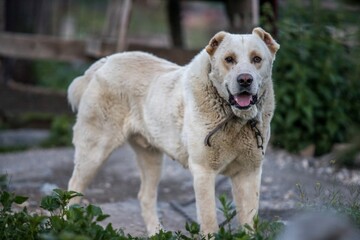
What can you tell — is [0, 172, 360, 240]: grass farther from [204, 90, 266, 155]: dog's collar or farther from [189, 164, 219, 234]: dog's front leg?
[204, 90, 266, 155]: dog's collar

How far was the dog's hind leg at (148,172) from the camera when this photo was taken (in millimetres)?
6588

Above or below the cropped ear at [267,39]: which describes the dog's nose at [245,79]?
below

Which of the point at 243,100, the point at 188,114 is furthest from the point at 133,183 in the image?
→ the point at 243,100

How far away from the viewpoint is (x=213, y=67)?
17.7ft

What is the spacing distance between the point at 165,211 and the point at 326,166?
2511 mm

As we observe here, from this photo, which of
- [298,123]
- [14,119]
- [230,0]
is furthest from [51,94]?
[298,123]

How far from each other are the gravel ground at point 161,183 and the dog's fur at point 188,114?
0.63 m

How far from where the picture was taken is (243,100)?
17.0 feet

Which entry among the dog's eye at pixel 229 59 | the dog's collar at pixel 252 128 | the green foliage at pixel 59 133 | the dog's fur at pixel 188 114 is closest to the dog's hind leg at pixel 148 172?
the dog's fur at pixel 188 114

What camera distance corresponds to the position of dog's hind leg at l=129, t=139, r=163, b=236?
21.6 feet

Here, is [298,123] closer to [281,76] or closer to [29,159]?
[281,76]

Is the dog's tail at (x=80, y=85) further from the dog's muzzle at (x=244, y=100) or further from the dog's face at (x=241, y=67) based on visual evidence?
the dog's muzzle at (x=244, y=100)

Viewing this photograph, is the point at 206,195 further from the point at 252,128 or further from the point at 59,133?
the point at 59,133

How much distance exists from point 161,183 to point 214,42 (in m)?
3.29
